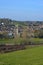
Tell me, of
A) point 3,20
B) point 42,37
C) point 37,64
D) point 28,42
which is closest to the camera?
point 37,64

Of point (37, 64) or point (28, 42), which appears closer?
point (37, 64)

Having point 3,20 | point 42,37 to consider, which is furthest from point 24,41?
point 3,20

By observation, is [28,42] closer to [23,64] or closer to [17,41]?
[17,41]

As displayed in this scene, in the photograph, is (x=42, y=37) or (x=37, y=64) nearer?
Answer: (x=37, y=64)

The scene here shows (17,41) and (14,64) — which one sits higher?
(14,64)

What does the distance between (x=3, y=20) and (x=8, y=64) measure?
146226 millimetres

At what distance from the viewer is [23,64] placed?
58.4 ft

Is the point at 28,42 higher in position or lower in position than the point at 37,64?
lower

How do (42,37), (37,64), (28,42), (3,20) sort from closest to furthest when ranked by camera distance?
1. (37,64)
2. (28,42)
3. (42,37)
4. (3,20)

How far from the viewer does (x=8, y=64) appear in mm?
17984

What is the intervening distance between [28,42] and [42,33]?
1969 cm

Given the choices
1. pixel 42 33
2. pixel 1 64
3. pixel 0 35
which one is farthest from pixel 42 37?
pixel 1 64

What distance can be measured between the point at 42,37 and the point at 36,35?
9.77 feet

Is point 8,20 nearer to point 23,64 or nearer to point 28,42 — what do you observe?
point 28,42
